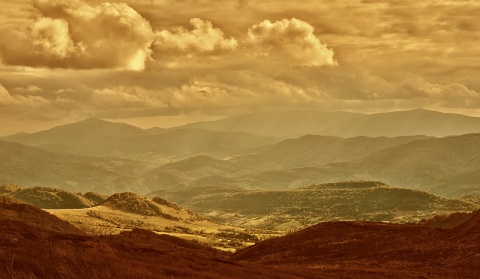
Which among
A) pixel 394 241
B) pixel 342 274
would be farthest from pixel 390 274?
pixel 394 241

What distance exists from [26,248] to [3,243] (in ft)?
8.44

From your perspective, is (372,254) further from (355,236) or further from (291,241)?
(291,241)

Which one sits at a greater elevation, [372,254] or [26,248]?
[26,248]

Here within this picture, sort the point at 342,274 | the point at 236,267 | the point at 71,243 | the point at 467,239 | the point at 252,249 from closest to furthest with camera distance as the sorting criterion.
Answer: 1. the point at 71,243
2. the point at 236,267
3. the point at 342,274
4. the point at 467,239
5. the point at 252,249

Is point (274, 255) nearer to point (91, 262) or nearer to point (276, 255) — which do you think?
point (276, 255)

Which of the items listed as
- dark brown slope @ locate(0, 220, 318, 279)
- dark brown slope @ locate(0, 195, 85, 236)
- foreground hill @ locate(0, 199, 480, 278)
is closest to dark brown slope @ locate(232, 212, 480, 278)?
foreground hill @ locate(0, 199, 480, 278)

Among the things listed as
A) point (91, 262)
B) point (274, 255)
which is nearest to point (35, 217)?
point (274, 255)

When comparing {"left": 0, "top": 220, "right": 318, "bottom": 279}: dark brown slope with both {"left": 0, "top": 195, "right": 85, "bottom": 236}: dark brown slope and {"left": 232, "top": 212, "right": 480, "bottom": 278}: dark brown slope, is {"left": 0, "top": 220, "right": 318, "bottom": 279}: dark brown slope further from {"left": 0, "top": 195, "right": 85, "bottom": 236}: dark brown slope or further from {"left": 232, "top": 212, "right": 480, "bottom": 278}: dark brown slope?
{"left": 0, "top": 195, "right": 85, "bottom": 236}: dark brown slope

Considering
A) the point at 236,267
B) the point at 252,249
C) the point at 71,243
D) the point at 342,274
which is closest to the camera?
the point at 71,243

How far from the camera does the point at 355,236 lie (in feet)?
308

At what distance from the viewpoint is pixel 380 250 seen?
274 feet

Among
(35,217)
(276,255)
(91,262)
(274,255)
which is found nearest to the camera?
(91,262)

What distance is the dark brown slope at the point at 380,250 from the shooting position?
221ft

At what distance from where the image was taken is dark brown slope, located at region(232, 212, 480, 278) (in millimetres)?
67344
